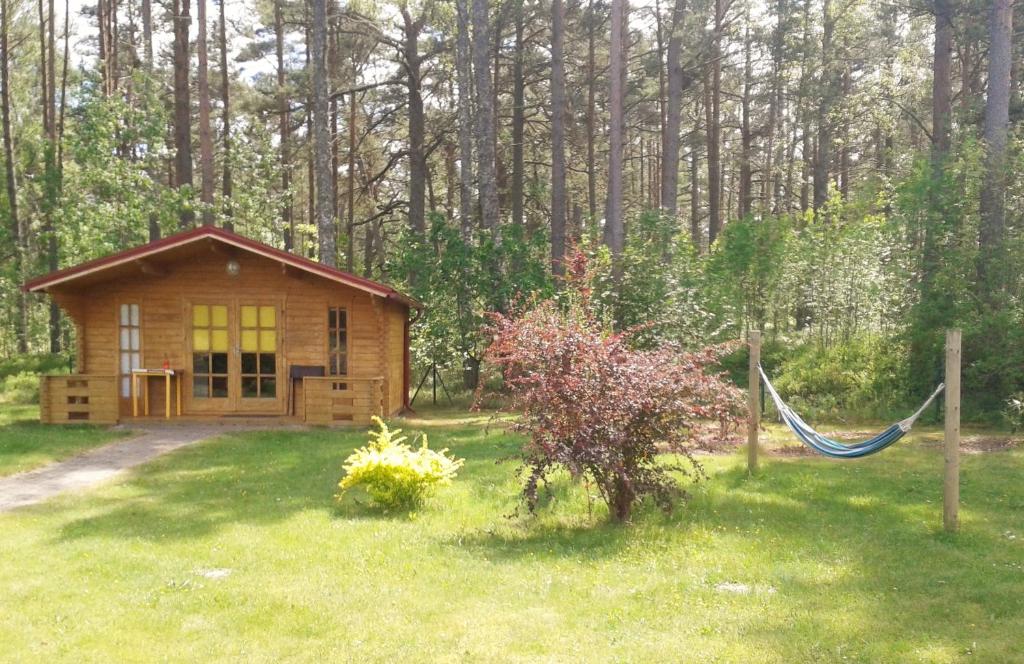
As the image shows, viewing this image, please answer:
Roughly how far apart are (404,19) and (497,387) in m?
11.0

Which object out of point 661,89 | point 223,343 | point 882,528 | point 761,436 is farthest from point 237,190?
point 882,528

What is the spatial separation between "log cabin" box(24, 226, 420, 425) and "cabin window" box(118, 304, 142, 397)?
0.05 feet

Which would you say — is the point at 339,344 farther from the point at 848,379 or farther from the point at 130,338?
the point at 848,379

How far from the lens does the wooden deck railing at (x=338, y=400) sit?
12754mm

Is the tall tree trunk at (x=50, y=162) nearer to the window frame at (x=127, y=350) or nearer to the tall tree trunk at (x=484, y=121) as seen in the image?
the window frame at (x=127, y=350)

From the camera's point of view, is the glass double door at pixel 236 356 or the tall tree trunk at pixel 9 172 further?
the tall tree trunk at pixel 9 172

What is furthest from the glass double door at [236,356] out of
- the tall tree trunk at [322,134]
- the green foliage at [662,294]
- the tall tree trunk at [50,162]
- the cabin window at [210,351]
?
the tall tree trunk at [50,162]

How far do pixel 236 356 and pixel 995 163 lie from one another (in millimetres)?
12763

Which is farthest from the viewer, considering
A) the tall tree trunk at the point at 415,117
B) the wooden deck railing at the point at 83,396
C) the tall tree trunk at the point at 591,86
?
the tall tree trunk at the point at 591,86

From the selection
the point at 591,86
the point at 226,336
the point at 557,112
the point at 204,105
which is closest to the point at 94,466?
the point at 226,336

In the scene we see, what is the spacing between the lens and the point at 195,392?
1314cm

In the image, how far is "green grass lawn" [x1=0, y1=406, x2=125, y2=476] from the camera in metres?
9.54

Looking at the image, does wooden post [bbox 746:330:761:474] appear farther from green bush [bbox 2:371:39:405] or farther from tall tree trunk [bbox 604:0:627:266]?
green bush [bbox 2:371:39:405]

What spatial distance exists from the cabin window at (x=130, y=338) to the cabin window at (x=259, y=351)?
1.72 metres
